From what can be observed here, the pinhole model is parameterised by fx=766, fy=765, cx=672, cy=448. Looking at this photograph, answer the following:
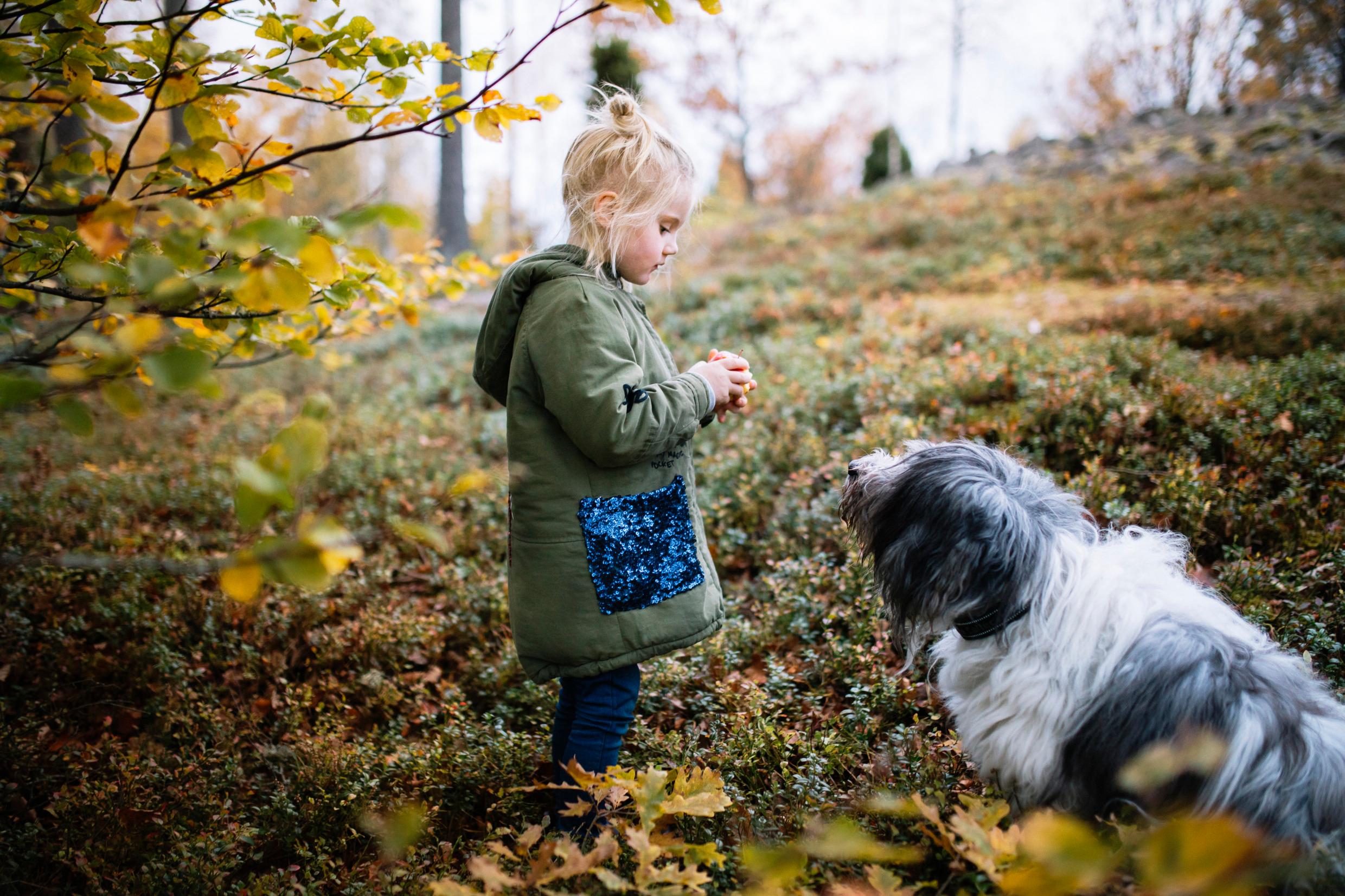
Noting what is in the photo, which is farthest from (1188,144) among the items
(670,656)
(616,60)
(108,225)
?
(108,225)

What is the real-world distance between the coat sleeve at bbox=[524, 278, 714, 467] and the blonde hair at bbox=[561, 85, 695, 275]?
199 mm

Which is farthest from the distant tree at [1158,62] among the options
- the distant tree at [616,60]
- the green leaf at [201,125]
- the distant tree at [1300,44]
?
the green leaf at [201,125]

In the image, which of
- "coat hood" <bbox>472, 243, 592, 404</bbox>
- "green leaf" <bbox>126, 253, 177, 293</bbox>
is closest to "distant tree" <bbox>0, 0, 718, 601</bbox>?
"green leaf" <bbox>126, 253, 177, 293</bbox>

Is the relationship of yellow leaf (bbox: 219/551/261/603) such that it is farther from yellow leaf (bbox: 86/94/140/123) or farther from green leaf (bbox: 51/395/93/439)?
yellow leaf (bbox: 86/94/140/123)

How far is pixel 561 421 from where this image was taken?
240 centimetres

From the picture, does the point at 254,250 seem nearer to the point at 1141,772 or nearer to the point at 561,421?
the point at 561,421

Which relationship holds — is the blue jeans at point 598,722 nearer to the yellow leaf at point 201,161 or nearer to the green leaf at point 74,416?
the green leaf at point 74,416

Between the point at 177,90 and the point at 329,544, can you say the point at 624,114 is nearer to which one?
the point at 177,90

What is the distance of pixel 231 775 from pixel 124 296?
6.48ft

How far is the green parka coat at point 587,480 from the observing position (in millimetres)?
2391

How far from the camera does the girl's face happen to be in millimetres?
2582

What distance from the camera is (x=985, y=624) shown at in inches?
94.4

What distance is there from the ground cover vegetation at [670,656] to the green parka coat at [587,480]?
1.62 ft

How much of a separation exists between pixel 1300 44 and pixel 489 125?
21.0 metres
